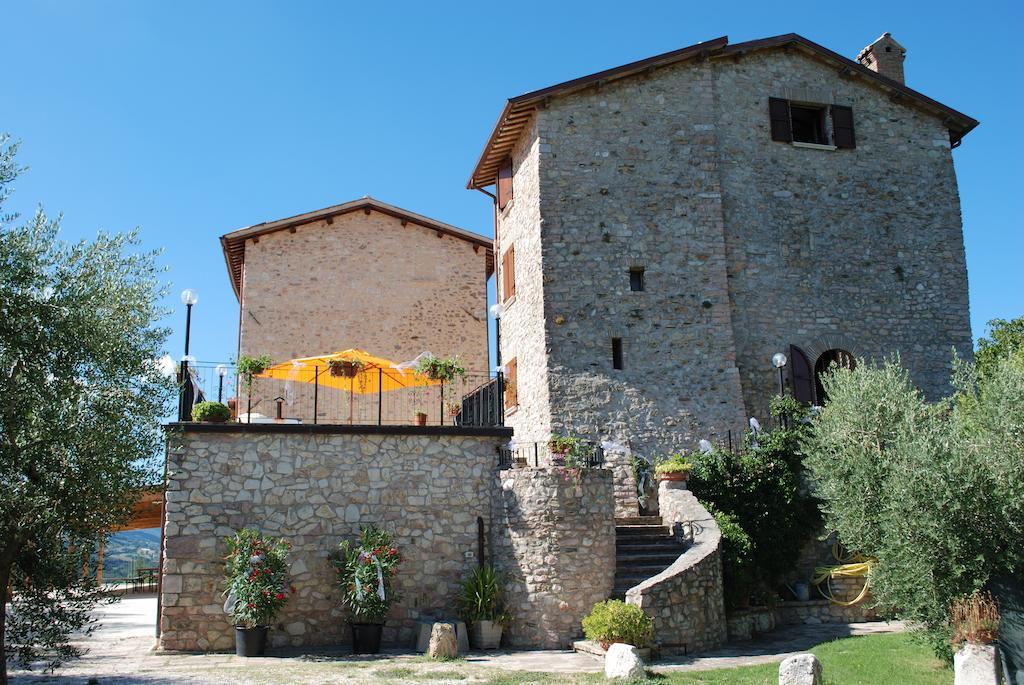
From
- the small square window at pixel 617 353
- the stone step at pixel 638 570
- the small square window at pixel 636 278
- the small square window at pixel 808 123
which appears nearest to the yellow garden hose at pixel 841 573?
the stone step at pixel 638 570

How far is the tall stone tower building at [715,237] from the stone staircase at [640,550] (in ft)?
7.60

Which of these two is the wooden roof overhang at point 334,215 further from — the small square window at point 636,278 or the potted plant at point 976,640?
the potted plant at point 976,640

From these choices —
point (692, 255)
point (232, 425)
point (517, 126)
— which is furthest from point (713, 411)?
point (232, 425)

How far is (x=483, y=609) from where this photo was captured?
517 inches

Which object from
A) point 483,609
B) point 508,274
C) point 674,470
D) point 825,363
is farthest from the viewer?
point 508,274

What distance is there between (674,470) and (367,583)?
5634 millimetres

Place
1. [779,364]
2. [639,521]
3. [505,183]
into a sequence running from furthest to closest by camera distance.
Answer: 1. [505,183]
2. [779,364]
3. [639,521]

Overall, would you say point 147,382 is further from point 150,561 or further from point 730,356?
point 150,561

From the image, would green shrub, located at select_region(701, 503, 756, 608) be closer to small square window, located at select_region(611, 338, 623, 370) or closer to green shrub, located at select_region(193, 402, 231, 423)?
small square window, located at select_region(611, 338, 623, 370)

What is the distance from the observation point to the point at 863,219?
19.5m

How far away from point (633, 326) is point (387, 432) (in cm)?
576

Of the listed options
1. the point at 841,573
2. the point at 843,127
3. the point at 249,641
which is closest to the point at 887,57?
the point at 843,127

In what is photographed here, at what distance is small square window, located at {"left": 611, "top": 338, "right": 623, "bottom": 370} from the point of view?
57.2 ft

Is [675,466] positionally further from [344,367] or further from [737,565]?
[344,367]
